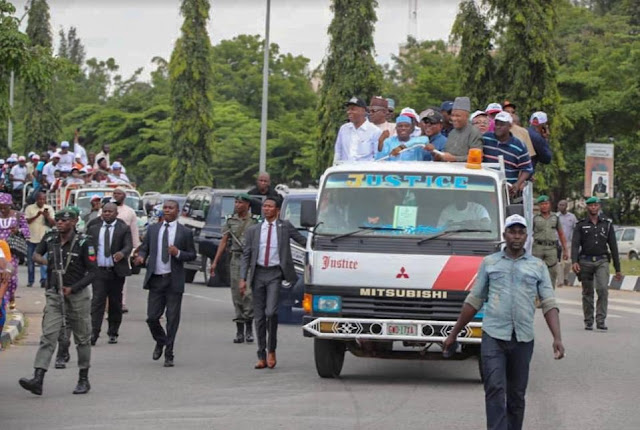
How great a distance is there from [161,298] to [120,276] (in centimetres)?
189

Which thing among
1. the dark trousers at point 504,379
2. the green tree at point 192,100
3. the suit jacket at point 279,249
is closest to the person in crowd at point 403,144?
the suit jacket at point 279,249

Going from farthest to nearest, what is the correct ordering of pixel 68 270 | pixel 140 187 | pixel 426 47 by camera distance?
pixel 140 187
pixel 426 47
pixel 68 270

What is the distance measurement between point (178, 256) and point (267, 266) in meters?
1.21

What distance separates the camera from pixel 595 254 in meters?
19.9

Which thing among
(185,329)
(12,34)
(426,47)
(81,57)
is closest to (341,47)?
(426,47)

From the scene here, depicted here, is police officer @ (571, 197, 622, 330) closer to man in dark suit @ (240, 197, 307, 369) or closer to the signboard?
man in dark suit @ (240, 197, 307, 369)

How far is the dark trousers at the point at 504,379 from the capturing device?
8953 millimetres

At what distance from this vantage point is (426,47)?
6538 cm

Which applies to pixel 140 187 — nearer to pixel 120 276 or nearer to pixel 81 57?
pixel 120 276

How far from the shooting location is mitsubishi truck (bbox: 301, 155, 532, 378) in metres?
12.8

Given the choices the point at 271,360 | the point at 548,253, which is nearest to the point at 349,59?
the point at 548,253

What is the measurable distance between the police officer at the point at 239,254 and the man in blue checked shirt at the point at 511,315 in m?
8.54

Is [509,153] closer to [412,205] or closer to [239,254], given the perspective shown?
[412,205]

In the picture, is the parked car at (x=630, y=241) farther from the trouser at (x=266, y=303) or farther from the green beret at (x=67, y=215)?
the green beret at (x=67, y=215)
